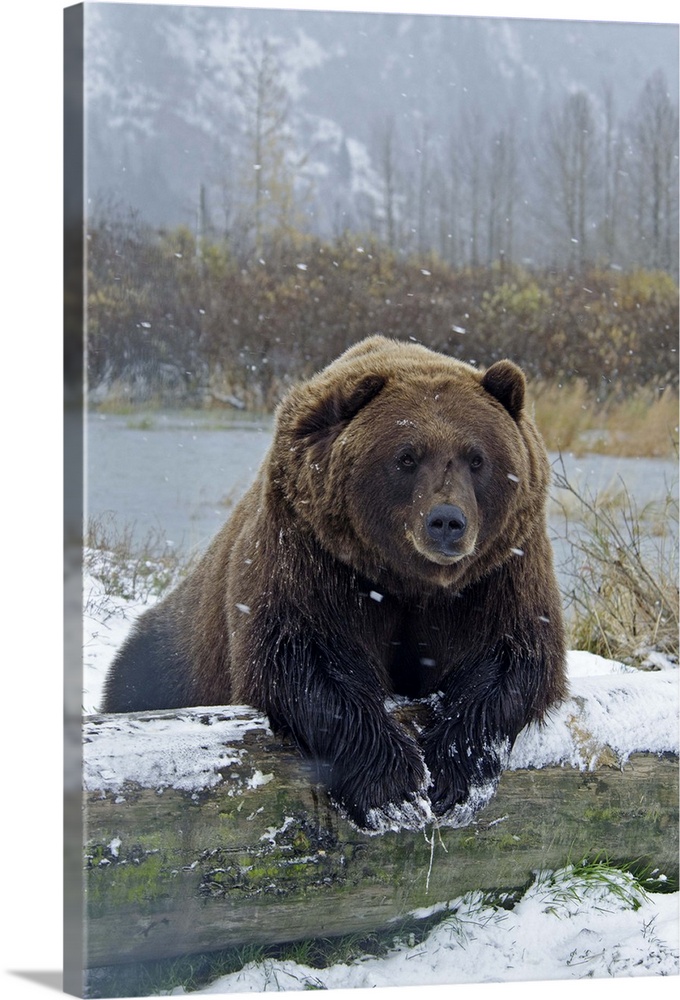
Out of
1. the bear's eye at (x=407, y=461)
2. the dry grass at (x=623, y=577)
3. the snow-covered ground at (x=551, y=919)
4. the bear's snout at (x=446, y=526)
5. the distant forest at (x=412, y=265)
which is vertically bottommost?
the snow-covered ground at (x=551, y=919)

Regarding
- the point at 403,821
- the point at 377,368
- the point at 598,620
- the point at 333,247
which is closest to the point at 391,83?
the point at 333,247

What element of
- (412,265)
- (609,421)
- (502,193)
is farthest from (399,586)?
(502,193)

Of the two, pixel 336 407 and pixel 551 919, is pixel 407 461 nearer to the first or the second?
pixel 336 407

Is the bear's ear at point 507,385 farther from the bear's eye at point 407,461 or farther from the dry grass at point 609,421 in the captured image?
the dry grass at point 609,421

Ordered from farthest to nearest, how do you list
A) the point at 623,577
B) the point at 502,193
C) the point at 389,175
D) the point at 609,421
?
the point at 623,577, the point at 609,421, the point at 502,193, the point at 389,175

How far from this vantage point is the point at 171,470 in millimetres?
5566

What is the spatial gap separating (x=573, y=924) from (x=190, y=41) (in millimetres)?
4313

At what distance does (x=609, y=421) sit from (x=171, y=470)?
2.27 m

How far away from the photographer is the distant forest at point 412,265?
5602 mm

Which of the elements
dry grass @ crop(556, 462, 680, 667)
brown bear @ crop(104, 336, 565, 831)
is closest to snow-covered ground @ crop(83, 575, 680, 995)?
brown bear @ crop(104, 336, 565, 831)

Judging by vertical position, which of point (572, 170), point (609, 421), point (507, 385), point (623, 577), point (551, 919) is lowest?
point (551, 919)

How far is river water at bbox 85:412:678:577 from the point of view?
5.41m

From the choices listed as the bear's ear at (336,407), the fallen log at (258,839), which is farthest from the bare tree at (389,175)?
the fallen log at (258,839)

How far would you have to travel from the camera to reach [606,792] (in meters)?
5.66
